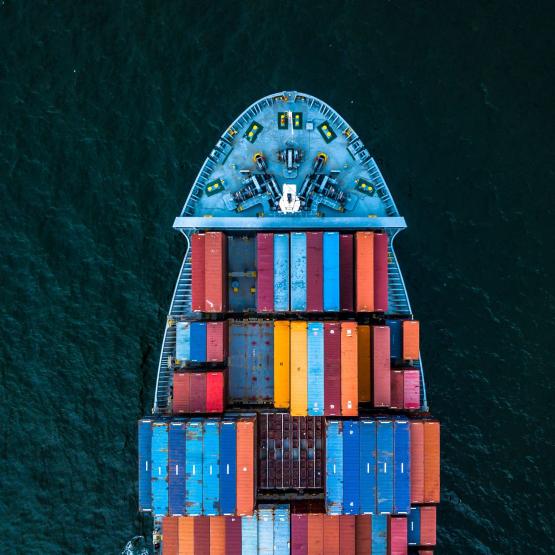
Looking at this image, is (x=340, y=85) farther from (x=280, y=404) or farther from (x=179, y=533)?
(x=179, y=533)

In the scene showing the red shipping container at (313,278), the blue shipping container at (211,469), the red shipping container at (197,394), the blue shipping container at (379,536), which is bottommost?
the blue shipping container at (379,536)

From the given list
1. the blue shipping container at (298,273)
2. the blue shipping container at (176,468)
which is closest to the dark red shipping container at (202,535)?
the blue shipping container at (176,468)

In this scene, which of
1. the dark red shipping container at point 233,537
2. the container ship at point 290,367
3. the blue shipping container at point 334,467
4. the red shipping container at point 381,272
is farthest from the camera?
the red shipping container at point 381,272

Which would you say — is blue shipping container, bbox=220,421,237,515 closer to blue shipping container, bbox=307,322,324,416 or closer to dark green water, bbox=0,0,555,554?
blue shipping container, bbox=307,322,324,416

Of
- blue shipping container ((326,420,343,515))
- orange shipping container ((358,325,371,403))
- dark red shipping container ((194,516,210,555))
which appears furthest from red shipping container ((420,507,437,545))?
dark red shipping container ((194,516,210,555))

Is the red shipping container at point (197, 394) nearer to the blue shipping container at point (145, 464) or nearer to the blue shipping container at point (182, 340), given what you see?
the blue shipping container at point (182, 340)

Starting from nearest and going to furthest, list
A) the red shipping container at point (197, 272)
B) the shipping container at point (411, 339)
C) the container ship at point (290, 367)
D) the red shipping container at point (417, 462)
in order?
1. the container ship at point (290, 367)
2. the red shipping container at point (417, 462)
3. the red shipping container at point (197, 272)
4. the shipping container at point (411, 339)

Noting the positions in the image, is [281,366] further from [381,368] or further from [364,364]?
[381,368]

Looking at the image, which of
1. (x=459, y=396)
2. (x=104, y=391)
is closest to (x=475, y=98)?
(x=459, y=396)
